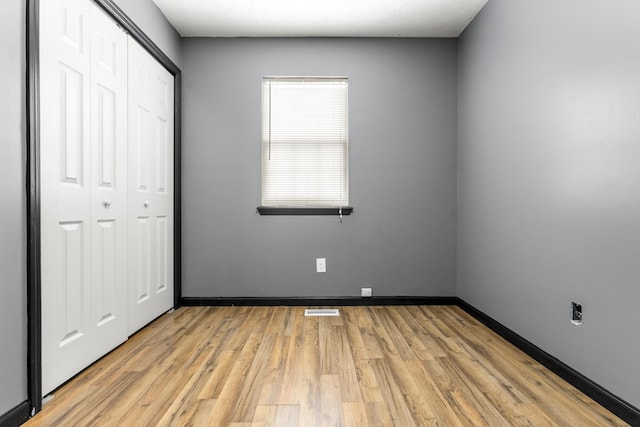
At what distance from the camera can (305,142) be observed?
319 cm

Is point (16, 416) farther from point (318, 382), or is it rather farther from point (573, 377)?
point (573, 377)

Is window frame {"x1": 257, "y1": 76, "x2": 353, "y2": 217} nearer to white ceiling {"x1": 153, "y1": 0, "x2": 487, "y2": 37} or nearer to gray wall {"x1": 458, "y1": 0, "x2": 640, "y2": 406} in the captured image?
white ceiling {"x1": 153, "y1": 0, "x2": 487, "y2": 37}

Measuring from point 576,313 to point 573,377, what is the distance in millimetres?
294

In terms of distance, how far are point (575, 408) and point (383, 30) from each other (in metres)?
2.82

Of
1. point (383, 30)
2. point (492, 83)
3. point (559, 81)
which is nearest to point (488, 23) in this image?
point (492, 83)

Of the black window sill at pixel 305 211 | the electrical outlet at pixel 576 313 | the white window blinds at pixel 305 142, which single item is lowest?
the electrical outlet at pixel 576 313

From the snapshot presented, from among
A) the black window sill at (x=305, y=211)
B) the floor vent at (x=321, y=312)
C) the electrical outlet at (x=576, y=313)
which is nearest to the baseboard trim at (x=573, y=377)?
the electrical outlet at (x=576, y=313)

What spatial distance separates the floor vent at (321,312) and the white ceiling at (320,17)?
229 centimetres

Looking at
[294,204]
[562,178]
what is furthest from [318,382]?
[294,204]

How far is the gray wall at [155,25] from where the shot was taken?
2299 mm

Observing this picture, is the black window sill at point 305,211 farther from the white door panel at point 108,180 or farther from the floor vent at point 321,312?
the white door panel at point 108,180

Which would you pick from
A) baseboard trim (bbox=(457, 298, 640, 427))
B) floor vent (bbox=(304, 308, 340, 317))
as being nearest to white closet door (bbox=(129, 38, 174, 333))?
floor vent (bbox=(304, 308, 340, 317))

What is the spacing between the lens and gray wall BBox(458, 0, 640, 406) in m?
1.47

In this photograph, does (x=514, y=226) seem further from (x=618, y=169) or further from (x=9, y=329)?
(x=9, y=329)
